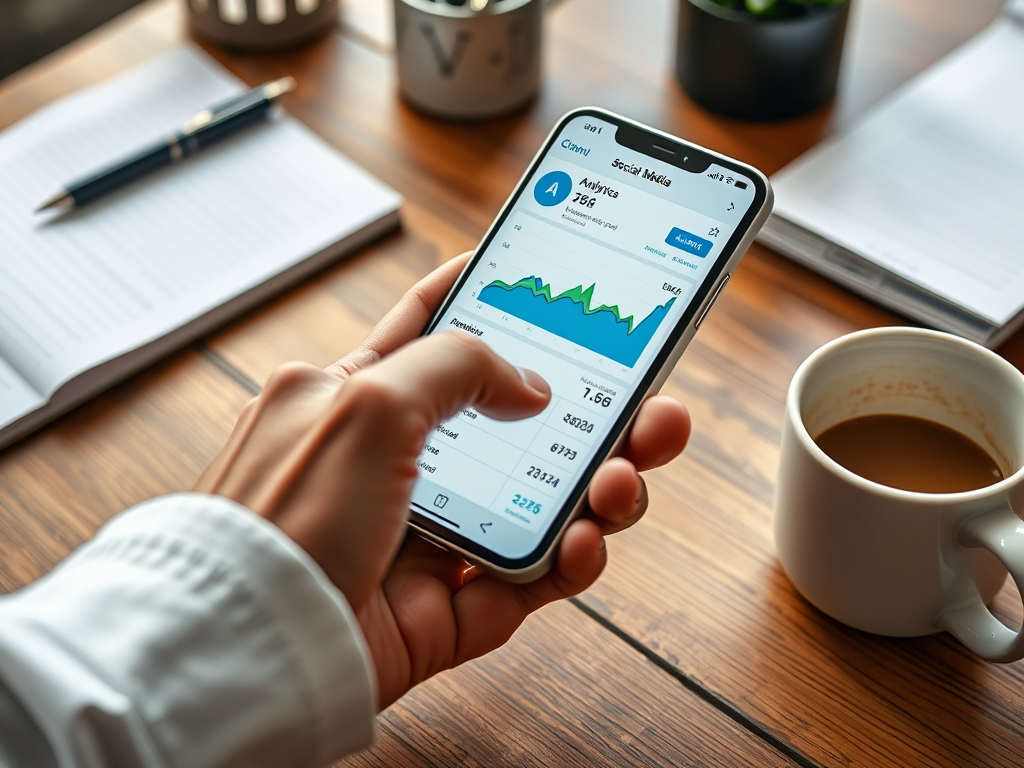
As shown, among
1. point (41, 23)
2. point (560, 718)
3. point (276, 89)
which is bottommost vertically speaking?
point (41, 23)

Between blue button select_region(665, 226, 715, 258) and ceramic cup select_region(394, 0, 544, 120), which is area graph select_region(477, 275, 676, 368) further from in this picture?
ceramic cup select_region(394, 0, 544, 120)

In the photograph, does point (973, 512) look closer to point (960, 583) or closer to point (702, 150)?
point (960, 583)

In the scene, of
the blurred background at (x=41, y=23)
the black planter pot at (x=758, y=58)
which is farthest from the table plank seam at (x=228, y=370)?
the blurred background at (x=41, y=23)

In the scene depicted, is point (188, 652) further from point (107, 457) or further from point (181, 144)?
point (181, 144)

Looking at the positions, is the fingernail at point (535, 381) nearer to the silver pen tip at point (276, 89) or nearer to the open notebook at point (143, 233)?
the open notebook at point (143, 233)

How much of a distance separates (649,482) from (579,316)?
13cm

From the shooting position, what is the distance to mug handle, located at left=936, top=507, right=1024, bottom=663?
478mm

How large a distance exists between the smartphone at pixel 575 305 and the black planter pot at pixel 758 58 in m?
0.25

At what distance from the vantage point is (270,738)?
0.42 m

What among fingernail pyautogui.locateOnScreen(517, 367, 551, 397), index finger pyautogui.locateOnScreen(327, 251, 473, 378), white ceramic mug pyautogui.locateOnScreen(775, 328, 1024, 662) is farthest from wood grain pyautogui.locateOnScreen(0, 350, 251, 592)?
white ceramic mug pyautogui.locateOnScreen(775, 328, 1024, 662)

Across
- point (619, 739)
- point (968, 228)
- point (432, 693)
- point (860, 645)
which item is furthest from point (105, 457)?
point (968, 228)

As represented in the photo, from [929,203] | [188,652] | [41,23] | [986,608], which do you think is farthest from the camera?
[41,23]

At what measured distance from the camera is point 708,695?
0.56 meters

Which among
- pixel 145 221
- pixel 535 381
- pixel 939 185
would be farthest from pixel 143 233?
pixel 939 185
